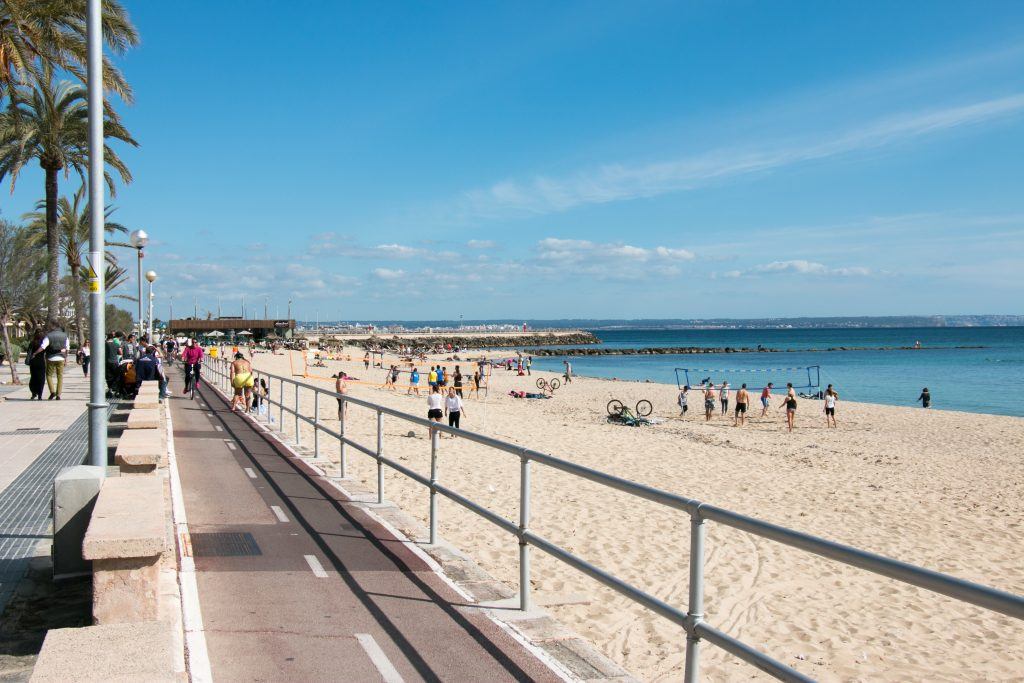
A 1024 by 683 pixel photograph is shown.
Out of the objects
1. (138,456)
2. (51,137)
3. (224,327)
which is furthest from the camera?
(224,327)

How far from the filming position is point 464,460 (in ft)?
51.6

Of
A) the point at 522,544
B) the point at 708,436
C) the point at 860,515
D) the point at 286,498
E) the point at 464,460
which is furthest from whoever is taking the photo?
the point at 708,436

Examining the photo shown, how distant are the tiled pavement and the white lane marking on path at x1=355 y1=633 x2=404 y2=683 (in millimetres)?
2453

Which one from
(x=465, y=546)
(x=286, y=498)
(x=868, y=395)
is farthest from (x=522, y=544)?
(x=868, y=395)

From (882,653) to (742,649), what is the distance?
482 cm

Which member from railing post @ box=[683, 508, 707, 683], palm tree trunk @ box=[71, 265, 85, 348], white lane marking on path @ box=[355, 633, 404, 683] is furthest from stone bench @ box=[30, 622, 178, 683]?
palm tree trunk @ box=[71, 265, 85, 348]

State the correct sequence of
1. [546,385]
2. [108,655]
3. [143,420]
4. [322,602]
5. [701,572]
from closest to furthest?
1. [108,655]
2. [701,572]
3. [322,602]
4. [143,420]
5. [546,385]

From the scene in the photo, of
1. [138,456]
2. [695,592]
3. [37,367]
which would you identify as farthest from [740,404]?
[695,592]

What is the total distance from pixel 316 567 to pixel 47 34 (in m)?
14.8

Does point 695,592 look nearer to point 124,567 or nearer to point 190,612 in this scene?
point 124,567

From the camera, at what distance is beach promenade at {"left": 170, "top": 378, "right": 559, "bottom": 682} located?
4.46 metres

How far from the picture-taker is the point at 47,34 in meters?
16.2

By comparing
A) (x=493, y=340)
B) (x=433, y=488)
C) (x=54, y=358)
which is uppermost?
(x=54, y=358)

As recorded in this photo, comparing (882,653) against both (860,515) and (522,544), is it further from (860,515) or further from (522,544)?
(860,515)
